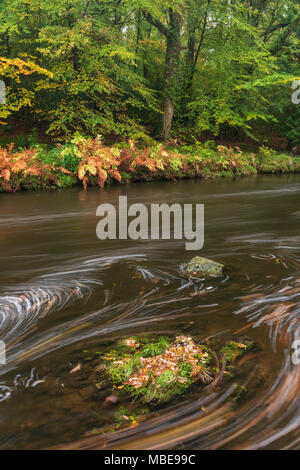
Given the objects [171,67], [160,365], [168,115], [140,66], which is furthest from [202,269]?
[140,66]

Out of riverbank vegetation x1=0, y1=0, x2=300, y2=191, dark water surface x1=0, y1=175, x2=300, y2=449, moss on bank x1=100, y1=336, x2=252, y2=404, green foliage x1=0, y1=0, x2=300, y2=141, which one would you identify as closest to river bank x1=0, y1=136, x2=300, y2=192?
riverbank vegetation x1=0, y1=0, x2=300, y2=191

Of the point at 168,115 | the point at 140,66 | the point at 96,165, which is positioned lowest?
the point at 96,165

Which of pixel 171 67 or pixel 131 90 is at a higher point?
pixel 171 67

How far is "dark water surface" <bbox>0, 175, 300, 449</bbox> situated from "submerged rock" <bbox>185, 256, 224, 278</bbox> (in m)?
0.13

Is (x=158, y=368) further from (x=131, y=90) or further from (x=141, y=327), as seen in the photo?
(x=131, y=90)

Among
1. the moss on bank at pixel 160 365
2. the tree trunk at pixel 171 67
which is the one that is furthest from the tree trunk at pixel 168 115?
the moss on bank at pixel 160 365

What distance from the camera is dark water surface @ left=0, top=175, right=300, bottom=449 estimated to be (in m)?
1.54

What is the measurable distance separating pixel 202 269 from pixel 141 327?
115cm

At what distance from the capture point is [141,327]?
2.42m

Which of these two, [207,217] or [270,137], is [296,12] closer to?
[270,137]

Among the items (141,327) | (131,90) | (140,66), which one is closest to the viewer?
(141,327)

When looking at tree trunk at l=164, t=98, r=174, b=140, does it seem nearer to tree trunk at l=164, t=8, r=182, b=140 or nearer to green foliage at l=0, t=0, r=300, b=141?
tree trunk at l=164, t=8, r=182, b=140

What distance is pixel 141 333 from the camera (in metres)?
2.34

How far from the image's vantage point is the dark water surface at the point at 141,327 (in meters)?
1.54
